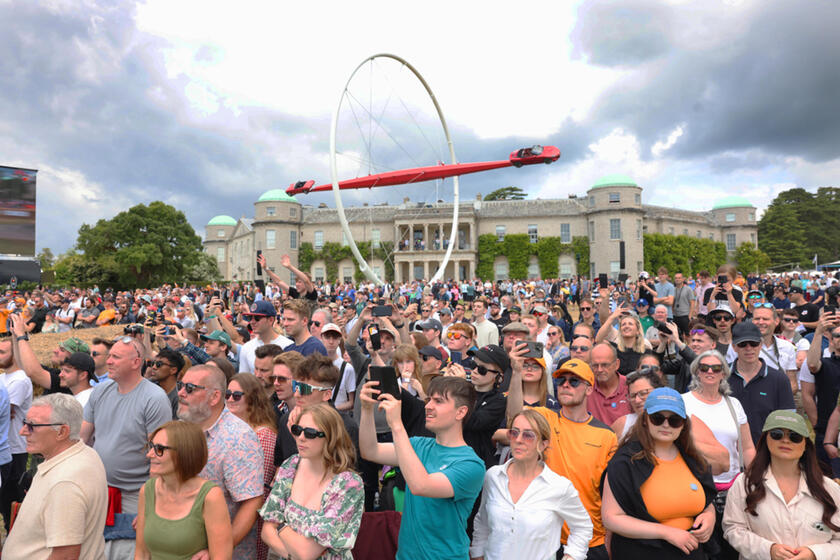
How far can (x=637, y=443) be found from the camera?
3.18 m

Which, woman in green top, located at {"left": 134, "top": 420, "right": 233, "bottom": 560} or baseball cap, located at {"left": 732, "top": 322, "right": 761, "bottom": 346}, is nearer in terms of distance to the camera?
woman in green top, located at {"left": 134, "top": 420, "right": 233, "bottom": 560}

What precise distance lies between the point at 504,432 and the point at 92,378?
442cm

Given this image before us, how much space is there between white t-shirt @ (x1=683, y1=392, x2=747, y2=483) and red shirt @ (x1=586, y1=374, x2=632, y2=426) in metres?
0.62

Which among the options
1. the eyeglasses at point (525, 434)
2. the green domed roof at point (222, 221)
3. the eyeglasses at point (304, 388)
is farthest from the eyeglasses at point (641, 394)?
the green domed roof at point (222, 221)

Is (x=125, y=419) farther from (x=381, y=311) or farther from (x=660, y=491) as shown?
(x=660, y=491)

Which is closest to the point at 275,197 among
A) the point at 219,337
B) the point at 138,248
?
the point at 138,248

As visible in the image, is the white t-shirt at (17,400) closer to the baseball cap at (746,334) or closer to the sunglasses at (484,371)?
the sunglasses at (484,371)

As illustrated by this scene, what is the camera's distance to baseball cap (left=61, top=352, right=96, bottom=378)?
4.96m

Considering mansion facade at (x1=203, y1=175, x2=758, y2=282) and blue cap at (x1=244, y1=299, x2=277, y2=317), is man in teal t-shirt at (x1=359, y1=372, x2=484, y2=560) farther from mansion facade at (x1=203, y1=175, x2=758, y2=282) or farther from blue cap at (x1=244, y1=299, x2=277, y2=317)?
mansion facade at (x1=203, y1=175, x2=758, y2=282)

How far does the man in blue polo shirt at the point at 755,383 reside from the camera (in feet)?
14.9

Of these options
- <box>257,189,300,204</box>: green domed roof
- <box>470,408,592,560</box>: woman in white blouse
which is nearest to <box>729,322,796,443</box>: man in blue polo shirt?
<box>470,408,592,560</box>: woman in white blouse

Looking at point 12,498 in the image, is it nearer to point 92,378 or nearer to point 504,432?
point 92,378

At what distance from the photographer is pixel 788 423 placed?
122 inches

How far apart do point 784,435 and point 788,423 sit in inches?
3.5
